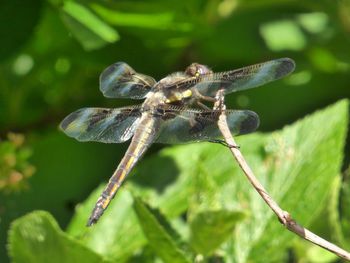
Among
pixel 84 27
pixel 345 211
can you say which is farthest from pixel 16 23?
pixel 345 211

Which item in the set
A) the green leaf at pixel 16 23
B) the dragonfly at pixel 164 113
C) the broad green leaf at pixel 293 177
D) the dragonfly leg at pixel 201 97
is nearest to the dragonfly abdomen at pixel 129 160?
the dragonfly at pixel 164 113

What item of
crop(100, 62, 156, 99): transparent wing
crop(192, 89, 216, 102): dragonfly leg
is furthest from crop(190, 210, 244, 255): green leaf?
crop(100, 62, 156, 99): transparent wing

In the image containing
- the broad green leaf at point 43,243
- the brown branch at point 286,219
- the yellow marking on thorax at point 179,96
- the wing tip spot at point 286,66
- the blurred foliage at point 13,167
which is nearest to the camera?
the brown branch at point 286,219

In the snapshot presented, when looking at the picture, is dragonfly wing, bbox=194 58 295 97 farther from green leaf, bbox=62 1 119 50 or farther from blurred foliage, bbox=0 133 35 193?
blurred foliage, bbox=0 133 35 193

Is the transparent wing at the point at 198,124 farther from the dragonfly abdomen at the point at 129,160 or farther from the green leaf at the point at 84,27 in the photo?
the green leaf at the point at 84,27

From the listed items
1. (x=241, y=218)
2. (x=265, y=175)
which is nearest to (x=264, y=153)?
(x=265, y=175)

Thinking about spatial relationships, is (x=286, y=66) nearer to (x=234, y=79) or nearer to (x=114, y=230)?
(x=234, y=79)

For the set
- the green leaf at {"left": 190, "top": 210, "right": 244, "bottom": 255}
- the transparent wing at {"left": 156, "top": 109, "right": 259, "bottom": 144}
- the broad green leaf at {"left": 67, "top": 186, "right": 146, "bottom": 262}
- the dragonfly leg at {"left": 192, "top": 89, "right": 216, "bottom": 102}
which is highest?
the dragonfly leg at {"left": 192, "top": 89, "right": 216, "bottom": 102}
